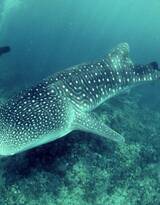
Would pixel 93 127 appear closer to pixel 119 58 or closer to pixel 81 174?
pixel 81 174

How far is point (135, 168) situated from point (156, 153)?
1362 millimetres

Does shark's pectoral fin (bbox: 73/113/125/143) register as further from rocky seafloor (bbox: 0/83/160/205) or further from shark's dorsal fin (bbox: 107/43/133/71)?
shark's dorsal fin (bbox: 107/43/133/71)

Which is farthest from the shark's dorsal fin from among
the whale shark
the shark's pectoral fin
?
the shark's pectoral fin

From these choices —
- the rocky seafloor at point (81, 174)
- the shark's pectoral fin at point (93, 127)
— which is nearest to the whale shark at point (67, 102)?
the shark's pectoral fin at point (93, 127)

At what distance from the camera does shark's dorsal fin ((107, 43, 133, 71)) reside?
347 inches

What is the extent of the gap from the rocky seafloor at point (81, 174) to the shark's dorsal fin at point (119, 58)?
2067mm

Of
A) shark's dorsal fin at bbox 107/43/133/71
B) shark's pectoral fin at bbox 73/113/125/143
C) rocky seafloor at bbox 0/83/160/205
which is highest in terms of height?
shark's dorsal fin at bbox 107/43/133/71

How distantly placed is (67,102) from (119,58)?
8.30 ft

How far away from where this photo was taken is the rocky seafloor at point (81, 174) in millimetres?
6879

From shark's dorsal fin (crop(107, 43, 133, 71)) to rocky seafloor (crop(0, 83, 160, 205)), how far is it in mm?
2067

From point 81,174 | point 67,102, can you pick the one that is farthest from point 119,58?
point 81,174

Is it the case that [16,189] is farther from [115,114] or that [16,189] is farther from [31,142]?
[115,114]

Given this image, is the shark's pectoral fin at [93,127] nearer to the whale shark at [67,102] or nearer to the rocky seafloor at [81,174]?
the whale shark at [67,102]

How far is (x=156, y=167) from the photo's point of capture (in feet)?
28.2
